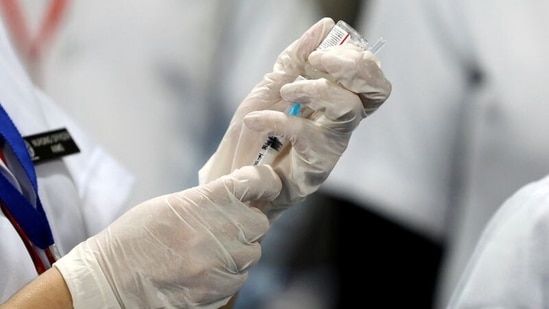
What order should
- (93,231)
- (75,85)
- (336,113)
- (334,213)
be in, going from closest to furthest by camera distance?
(336,113), (93,231), (334,213), (75,85)

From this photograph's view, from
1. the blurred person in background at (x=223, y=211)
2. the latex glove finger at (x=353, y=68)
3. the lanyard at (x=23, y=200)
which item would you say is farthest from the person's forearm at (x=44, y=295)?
the latex glove finger at (x=353, y=68)

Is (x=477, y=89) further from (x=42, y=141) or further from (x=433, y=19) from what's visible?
(x=42, y=141)

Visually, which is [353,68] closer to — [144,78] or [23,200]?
[23,200]

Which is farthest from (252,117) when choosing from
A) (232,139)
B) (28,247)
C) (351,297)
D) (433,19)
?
(351,297)

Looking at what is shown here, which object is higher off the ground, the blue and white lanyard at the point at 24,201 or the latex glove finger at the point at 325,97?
the latex glove finger at the point at 325,97

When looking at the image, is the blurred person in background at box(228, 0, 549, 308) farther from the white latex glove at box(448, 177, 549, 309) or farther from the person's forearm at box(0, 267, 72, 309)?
the person's forearm at box(0, 267, 72, 309)

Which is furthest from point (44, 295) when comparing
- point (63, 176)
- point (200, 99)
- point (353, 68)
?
point (200, 99)

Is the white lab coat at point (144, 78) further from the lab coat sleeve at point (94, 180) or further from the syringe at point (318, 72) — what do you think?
the syringe at point (318, 72)
